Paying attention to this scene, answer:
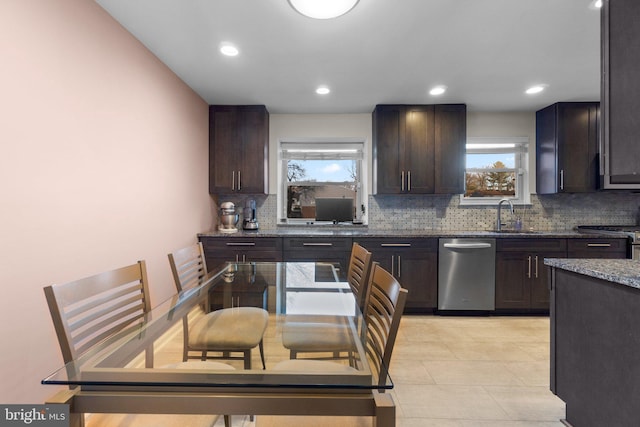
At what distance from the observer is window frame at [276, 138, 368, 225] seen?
415 cm

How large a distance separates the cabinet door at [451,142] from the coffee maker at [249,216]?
234cm

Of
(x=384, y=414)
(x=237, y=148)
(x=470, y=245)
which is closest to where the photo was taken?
(x=384, y=414)

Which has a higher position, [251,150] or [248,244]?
[251,150]

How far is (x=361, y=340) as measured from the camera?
1178 mm

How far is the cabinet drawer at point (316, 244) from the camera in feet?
11.2

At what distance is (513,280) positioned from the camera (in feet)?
11.0

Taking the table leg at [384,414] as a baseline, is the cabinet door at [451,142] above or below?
above

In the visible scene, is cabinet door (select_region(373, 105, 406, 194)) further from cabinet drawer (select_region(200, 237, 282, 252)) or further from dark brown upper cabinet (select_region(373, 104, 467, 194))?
cabinet drawer (select_region(200, 237, 282, 252))

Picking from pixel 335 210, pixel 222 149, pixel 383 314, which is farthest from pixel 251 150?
pixel 383 314

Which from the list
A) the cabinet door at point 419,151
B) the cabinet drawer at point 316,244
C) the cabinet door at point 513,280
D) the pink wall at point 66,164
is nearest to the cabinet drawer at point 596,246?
the cabinet door at point 513,280

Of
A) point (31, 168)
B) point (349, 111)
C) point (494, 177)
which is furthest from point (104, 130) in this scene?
point (494, 177)

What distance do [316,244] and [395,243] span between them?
89cm

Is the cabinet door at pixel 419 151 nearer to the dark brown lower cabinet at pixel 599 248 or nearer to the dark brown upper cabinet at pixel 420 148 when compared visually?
the dark brown upper cabinet at pixel 420 148

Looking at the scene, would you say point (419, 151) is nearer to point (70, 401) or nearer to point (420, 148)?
point (420, 148)
